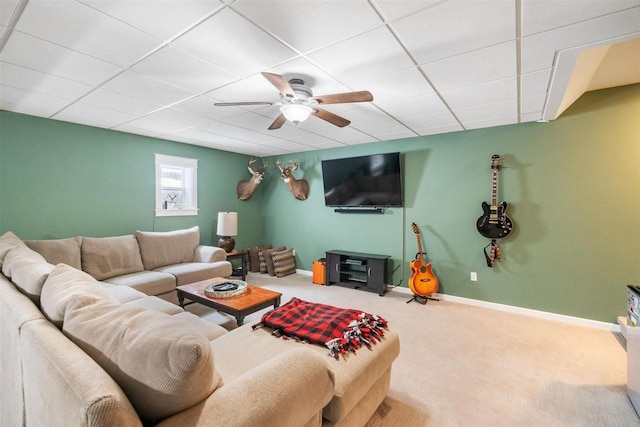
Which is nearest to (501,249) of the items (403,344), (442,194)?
(442,194)

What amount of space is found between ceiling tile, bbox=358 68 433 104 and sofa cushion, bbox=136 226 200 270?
3.35 meters

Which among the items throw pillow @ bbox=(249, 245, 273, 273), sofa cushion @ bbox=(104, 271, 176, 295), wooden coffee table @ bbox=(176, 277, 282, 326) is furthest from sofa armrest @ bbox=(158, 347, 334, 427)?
throw pillow @ bbox=(249, 245, 273, 273)

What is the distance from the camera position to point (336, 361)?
1.55m

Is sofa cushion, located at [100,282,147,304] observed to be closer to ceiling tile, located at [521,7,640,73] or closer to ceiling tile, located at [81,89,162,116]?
ceiling tile, located at [81,89,162,116]

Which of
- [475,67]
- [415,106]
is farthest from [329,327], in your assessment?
[415,106]

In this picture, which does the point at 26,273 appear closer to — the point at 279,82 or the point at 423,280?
the point at 279,82

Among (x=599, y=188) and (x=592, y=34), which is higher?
(x=592, y=34)

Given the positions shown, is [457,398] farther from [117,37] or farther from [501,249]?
[117,37]

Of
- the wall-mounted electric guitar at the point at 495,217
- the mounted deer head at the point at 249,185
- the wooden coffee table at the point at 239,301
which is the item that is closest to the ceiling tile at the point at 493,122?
the wall-mounted electric guitar at the point at 495,217

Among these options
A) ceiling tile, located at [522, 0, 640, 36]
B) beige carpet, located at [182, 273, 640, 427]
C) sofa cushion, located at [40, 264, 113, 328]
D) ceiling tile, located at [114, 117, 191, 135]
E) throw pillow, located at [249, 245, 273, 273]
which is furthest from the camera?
throw pillow, located at [249, 245, 273, 273]

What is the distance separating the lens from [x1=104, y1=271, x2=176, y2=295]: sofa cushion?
3195mm

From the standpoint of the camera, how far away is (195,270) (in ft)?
12.3

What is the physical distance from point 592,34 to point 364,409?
2.58 metres

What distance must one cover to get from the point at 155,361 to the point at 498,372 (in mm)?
2561
